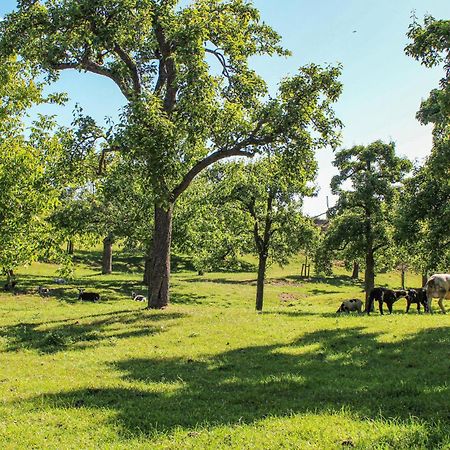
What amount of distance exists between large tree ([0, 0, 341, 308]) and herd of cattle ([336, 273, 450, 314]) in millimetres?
10881

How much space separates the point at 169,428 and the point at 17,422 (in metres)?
3.54

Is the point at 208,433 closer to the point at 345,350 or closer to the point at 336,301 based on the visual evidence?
the point at 345,350

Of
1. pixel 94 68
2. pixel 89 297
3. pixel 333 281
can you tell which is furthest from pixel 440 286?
pixel 333 281

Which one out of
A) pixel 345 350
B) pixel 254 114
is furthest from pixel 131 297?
pixel 345 350

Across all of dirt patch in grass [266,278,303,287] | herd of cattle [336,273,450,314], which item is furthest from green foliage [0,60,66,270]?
dirt patch in grass [266,278,303,287]

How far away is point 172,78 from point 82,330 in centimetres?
1526

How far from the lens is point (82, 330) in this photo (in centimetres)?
2248

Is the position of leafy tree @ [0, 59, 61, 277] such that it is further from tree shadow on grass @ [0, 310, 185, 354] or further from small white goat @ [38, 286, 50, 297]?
small white goat @ [38, 286, 50, 297]

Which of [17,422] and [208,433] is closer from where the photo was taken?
[208,433]

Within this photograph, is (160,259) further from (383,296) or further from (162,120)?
(383,296)

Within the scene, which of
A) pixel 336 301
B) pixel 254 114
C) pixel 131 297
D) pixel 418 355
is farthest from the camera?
pixel 336 301

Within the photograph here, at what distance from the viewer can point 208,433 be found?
8695mm

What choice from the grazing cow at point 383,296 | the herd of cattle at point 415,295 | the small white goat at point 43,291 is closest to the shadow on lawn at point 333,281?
the small white goat at point 43,291

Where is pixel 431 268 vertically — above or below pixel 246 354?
above
